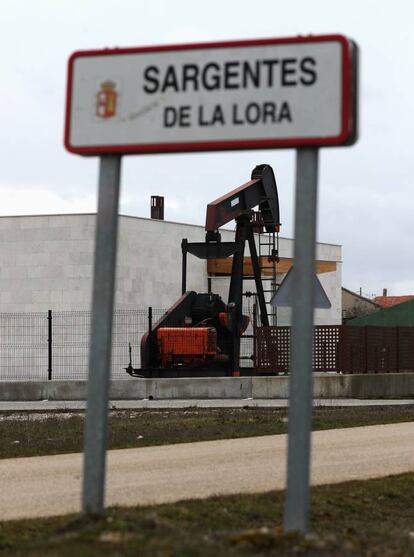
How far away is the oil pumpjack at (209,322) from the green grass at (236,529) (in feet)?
57.5

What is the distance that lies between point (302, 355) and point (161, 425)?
429 inches

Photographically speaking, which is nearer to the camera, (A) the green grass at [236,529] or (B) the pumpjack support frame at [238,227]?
(A) the green grass at [236,529]

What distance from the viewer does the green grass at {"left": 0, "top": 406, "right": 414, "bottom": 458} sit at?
555 inches

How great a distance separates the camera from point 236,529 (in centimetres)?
757

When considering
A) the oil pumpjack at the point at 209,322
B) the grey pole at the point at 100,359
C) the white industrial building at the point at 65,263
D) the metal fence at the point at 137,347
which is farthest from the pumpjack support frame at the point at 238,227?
the grey pole at the point at 100,359

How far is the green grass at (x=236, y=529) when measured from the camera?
19.1 ft

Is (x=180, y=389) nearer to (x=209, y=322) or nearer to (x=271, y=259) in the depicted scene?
(x=209, y=322)

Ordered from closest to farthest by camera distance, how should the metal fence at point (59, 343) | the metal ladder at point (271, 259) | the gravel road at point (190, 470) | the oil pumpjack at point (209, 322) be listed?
1. the gravel road at point (190, 470)
2. the oil pumpjack at point (209, 322)
3. the metal ladder at point (271, 259)
4. the metal fence at point (59, 343)

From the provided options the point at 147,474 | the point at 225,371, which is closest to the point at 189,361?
the point at 225,371

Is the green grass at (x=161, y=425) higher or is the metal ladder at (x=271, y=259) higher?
the metal ladder at (x=271, y=259)

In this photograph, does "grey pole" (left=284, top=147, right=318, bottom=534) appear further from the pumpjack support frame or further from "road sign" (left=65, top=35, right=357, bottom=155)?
the pumpjack support frame

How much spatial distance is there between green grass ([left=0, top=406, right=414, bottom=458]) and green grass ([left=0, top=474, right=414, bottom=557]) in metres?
4.55

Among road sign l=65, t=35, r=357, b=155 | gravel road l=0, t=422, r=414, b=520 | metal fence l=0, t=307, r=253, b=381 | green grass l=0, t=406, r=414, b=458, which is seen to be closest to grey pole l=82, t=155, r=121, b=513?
road sign l=65, t=35, r=357, b=155

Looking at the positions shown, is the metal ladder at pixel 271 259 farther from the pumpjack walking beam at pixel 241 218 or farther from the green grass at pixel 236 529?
the green grass at pixel 236 529
